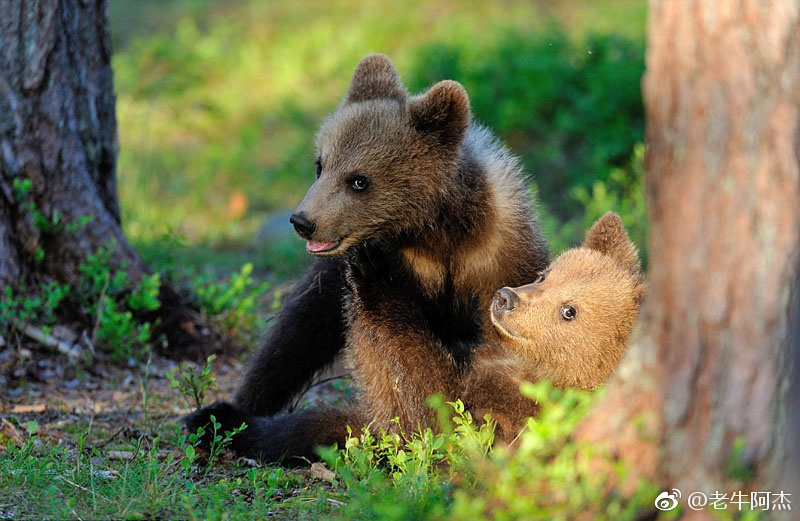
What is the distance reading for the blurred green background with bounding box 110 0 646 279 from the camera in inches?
347

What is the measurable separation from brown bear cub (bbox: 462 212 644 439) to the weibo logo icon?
4.34ft

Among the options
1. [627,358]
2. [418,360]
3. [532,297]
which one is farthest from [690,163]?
[418,360]

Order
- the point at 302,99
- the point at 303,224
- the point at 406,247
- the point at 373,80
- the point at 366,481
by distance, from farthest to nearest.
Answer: the point at 302,99 → the point at 373,80 → the point at 406,247 → the point at 303,224 → the point at 366,481

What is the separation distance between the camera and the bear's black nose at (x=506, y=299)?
4.24 m

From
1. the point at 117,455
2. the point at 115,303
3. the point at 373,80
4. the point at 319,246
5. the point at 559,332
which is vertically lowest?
the point at 117,455

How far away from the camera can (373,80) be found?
509 centimetres

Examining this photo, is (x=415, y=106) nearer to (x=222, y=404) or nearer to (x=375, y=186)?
(x=375, y=186)

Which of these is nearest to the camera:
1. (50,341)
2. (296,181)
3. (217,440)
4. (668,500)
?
(668,500)

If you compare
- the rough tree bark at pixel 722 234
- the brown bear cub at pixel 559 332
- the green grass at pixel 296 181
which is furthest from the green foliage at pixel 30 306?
the rough tree bark at pixel 722 234

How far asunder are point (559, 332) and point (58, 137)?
293cm

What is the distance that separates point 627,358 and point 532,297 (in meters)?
1.32

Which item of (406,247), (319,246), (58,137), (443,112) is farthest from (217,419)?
(58,137)

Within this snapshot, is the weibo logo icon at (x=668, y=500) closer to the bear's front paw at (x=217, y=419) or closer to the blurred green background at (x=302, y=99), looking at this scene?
the bear's front paw at (x=217, y=419)

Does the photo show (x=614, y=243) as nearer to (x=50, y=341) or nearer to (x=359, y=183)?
(x=359, y=183)
